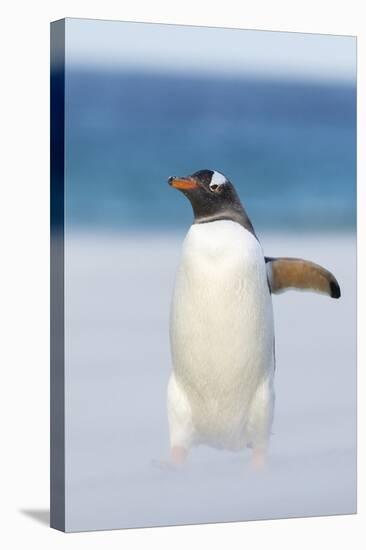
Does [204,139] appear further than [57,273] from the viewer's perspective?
Yes

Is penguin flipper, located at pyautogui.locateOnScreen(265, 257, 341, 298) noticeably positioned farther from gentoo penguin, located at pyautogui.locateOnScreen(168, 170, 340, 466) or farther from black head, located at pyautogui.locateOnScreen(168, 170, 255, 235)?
black head, located at pyautogui.locateOnScreen(168, 170, 255, 235)

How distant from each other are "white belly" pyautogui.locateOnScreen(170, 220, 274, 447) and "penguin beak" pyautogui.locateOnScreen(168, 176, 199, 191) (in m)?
0.18

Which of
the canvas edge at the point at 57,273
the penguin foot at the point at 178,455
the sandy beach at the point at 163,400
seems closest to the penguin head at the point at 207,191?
the sandy beach at the point at 163,400

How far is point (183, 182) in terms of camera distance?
314 inches

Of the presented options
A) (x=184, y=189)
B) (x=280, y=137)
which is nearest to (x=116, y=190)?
(x=184, y=189)

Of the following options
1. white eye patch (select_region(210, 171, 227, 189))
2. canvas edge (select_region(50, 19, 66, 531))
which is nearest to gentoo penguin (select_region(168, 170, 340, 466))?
white eye patch (select_region(210, 171, 227, 189))

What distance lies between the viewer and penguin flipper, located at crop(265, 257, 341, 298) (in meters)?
8.21

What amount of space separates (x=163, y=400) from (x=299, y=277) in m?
0.88

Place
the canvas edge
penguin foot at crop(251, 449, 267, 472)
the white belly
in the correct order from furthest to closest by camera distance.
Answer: penguin foot at crop(251, 449, 267, 472) → the white belly → the canvas edge

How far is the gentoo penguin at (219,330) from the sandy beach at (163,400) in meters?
0.06

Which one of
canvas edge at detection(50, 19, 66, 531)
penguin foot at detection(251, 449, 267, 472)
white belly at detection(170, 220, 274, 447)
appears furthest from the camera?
penguin foot at detection(251, 449, 267, 472)

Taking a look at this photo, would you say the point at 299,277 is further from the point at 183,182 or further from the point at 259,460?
the point at 259,460

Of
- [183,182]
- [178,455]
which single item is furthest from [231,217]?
[178,455]

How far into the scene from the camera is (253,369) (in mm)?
8086
